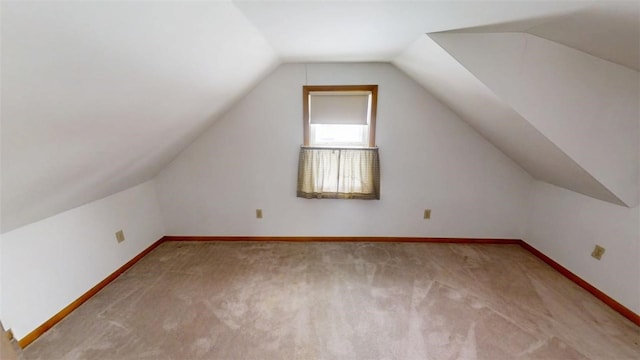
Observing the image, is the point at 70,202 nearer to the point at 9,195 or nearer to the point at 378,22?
the point at 9,195

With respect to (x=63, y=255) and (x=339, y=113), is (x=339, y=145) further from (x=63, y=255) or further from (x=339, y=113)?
(x=63, y=255)

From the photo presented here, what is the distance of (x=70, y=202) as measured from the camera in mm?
1792

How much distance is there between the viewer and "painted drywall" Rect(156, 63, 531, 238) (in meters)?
2.58

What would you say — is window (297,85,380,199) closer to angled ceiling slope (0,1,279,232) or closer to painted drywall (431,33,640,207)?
angled ceiling slope (0,1,279,232)

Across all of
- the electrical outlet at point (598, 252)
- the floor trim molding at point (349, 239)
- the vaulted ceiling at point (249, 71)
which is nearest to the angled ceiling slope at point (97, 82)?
the vaulted ceiling at point (249, 71)

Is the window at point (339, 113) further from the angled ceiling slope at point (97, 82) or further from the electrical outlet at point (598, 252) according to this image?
the electrical outlet at point (598, 252)

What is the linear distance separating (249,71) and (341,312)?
1.98 meters

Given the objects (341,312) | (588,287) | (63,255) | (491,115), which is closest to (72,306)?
(63,255)

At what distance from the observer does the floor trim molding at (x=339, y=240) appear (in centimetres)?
177

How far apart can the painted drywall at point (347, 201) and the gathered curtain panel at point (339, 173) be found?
0.12 meters

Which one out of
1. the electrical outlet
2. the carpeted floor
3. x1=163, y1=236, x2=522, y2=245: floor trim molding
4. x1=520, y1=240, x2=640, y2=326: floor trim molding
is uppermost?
the electrical outlet

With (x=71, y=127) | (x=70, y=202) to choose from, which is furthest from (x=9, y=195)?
(x=70, y=202)

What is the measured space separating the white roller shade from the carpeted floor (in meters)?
1.44

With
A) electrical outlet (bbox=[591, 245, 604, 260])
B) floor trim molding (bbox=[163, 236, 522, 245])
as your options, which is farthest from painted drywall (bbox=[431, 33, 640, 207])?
floor trim molding (bbox=[163, 236, 522, 245])
